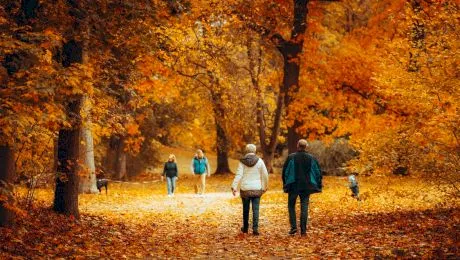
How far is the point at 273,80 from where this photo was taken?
32219mm

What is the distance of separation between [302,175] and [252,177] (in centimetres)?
115

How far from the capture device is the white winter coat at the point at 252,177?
45.5 feet

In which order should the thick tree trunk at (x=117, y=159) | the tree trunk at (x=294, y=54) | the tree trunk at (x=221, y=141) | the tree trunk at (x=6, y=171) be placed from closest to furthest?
1. the tree trunk at (x=6, y=171)
2. the tree trunk at (x=294, y=54)
3. the tree trunk at (x=221, y=141)
4. the thick tree trunk at (x=117, y=159)

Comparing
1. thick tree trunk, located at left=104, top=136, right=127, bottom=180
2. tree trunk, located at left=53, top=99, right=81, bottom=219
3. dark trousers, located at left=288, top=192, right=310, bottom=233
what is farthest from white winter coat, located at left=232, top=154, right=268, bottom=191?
thick tree trunk, located at left=104, top=136, right=127, bottom=180

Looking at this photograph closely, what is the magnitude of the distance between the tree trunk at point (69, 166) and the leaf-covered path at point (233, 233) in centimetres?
42

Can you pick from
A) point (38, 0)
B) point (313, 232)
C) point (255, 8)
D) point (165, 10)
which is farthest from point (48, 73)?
point (255, 8)

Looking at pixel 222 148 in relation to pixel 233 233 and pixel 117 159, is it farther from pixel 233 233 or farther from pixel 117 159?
pixel 233 233

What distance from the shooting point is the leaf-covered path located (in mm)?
10945

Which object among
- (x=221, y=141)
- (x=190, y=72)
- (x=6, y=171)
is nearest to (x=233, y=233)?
(x=6, y=171)

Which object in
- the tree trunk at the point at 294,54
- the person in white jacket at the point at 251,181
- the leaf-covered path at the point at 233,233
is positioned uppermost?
the tree trunk at the point at 294,54

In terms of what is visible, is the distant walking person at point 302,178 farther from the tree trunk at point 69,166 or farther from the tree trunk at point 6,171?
the tree trunk at point 6,171

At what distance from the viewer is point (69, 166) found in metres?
14.2

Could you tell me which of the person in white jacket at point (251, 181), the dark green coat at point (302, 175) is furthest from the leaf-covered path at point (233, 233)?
the dark green coat at point (302, 175)

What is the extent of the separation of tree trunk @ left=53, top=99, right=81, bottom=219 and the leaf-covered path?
415 millimetres
